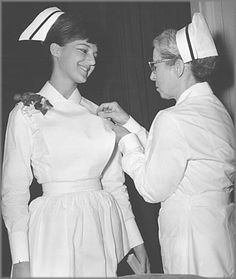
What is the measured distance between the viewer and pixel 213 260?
4.97 ft

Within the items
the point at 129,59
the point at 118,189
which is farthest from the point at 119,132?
the point at 129,59

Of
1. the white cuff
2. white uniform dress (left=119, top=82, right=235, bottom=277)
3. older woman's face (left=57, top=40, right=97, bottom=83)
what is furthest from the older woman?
older woman's face (left=57, top=40, right=97, bottom=83)

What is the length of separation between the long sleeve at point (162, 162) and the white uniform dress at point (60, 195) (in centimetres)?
14

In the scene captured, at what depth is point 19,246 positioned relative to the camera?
148cm

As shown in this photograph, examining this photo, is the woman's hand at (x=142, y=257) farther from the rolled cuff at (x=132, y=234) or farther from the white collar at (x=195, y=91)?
the white collar at (x=195, y=91)

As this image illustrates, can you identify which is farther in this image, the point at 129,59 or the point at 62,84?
the point at 129,59

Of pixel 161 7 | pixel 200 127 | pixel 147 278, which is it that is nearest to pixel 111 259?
pixel 147 278

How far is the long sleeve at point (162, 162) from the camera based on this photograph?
1.46 metres

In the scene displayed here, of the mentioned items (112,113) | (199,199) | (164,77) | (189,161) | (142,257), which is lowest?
(142,257)

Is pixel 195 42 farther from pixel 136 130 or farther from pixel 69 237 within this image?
pixel 69 237

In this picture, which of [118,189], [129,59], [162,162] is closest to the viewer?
[162,162]

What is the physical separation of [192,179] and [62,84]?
500 mm

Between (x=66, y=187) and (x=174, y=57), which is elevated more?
(x=174, y=57)

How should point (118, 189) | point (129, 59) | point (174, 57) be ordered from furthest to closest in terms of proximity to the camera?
point (129, 59)
point (118, 189)
point (174, 57)
